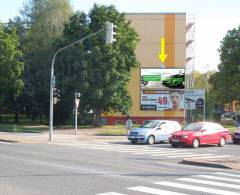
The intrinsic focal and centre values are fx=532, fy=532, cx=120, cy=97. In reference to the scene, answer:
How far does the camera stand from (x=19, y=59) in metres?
63.9

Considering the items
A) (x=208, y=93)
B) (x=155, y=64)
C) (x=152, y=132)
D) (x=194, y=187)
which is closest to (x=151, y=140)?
(x=152, y=132)

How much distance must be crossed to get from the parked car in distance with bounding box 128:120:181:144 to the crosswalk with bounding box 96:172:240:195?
1758 centimetres

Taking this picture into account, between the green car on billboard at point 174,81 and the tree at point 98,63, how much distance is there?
10.2 meters

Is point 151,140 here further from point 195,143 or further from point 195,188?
point 195,188

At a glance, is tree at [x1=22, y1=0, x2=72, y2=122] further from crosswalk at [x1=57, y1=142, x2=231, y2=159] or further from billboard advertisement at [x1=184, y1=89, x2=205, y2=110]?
crosswalk at [x1=57, y1=142, x2=231, y2=159]

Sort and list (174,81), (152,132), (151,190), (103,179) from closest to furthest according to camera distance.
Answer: (151,190), (103,179), (152,132), (174,81)

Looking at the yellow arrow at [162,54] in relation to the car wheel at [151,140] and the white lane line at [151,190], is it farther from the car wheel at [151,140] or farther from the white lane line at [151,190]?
the white lane line at [151,190]

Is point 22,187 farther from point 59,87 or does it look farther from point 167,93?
point 167,93

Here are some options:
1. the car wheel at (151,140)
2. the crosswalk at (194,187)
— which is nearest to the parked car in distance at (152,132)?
the car wheel at (151,140)

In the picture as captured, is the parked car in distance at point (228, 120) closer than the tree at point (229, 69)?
No

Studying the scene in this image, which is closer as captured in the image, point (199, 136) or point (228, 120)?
point (199, 136)

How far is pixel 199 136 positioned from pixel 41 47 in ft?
126

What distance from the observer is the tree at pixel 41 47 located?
63.8 m

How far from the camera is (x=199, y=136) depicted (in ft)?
101
